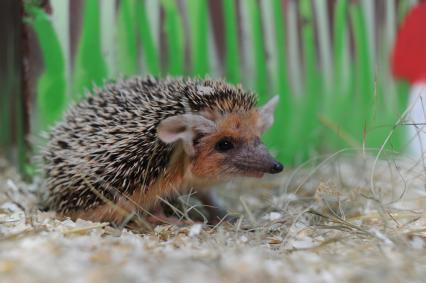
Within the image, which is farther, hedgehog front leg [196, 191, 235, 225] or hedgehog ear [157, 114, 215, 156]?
hedgehog front leg [196, 191, 235, 225]

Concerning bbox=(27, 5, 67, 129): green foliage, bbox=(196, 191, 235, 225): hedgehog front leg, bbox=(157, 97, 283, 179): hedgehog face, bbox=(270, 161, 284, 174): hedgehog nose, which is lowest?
bbox=(196, 191, 235, 225): hedgehog front leg

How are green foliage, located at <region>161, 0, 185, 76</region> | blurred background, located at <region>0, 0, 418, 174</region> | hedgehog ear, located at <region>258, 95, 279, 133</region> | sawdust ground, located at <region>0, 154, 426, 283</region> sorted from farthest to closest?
1. green foliage, located at <region>161, 0, 185, 76</region>
2. blurred background, located at <region>0, 0, 418, 174</region>
3. hedgehog ear, located at <region>258, 95, 279, 133</region>
4. sawdust ground, located at <region>0, 154, 426, 283</region>

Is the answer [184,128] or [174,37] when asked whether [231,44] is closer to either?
[174,37]

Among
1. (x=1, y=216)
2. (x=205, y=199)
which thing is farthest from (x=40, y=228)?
(x=205, y=199)

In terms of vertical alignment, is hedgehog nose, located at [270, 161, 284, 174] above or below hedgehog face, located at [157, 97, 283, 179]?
below

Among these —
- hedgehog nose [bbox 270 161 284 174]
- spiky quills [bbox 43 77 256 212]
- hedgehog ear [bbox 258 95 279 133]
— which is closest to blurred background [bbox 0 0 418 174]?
spiky quills [bbox 43 77 256 212]

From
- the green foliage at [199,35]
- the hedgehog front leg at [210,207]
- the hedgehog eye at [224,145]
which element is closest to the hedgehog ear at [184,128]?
the hedgehog eye at [224,145]

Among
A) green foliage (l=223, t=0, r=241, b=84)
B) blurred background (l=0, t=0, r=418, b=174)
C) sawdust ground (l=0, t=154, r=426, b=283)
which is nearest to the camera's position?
sawdust ground (l=0, t=154, r=426, b=283)

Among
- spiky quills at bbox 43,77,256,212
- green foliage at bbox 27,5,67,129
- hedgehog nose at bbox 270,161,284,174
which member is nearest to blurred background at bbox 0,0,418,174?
green foliage at bbox 27,5,67,129

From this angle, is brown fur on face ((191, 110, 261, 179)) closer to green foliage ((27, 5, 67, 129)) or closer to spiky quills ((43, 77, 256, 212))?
spiky quills ((43, 77, 256, 212))
